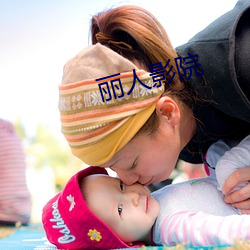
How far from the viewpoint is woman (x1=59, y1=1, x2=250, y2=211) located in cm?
100

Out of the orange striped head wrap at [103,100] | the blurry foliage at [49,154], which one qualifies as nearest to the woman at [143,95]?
the orange striped head wrap at [103,100]

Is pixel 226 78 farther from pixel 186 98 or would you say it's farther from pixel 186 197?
pixel 186 197

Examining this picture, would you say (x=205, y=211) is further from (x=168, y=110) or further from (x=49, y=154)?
(x=49, y=154)

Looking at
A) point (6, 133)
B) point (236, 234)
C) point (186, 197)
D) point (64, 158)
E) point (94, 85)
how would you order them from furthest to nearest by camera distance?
point (64, 158) < point (6, 133) < point (186, 197) < point (94, 85) < point (236, 234)

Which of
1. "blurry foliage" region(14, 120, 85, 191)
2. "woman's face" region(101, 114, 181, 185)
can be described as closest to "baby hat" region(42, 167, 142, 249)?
"woman's face" region(101, 114, 181, 185)

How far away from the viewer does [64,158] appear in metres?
3.44

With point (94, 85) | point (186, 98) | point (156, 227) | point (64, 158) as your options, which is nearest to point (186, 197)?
point (156, 227)

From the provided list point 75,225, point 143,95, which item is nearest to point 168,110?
point 143,95

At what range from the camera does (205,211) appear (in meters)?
1.09

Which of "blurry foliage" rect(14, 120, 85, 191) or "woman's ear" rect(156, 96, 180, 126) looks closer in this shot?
"woman's ear" rect(156, 96, 180, 126)

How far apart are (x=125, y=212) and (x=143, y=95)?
262 millimetres

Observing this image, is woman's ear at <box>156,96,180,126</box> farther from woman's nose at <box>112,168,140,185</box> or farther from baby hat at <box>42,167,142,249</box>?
baby hat at <box>42,167,142,249</box>

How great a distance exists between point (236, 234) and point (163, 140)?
0.29 metres

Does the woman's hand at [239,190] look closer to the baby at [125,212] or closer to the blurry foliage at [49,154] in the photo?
the baby at [125,212]
